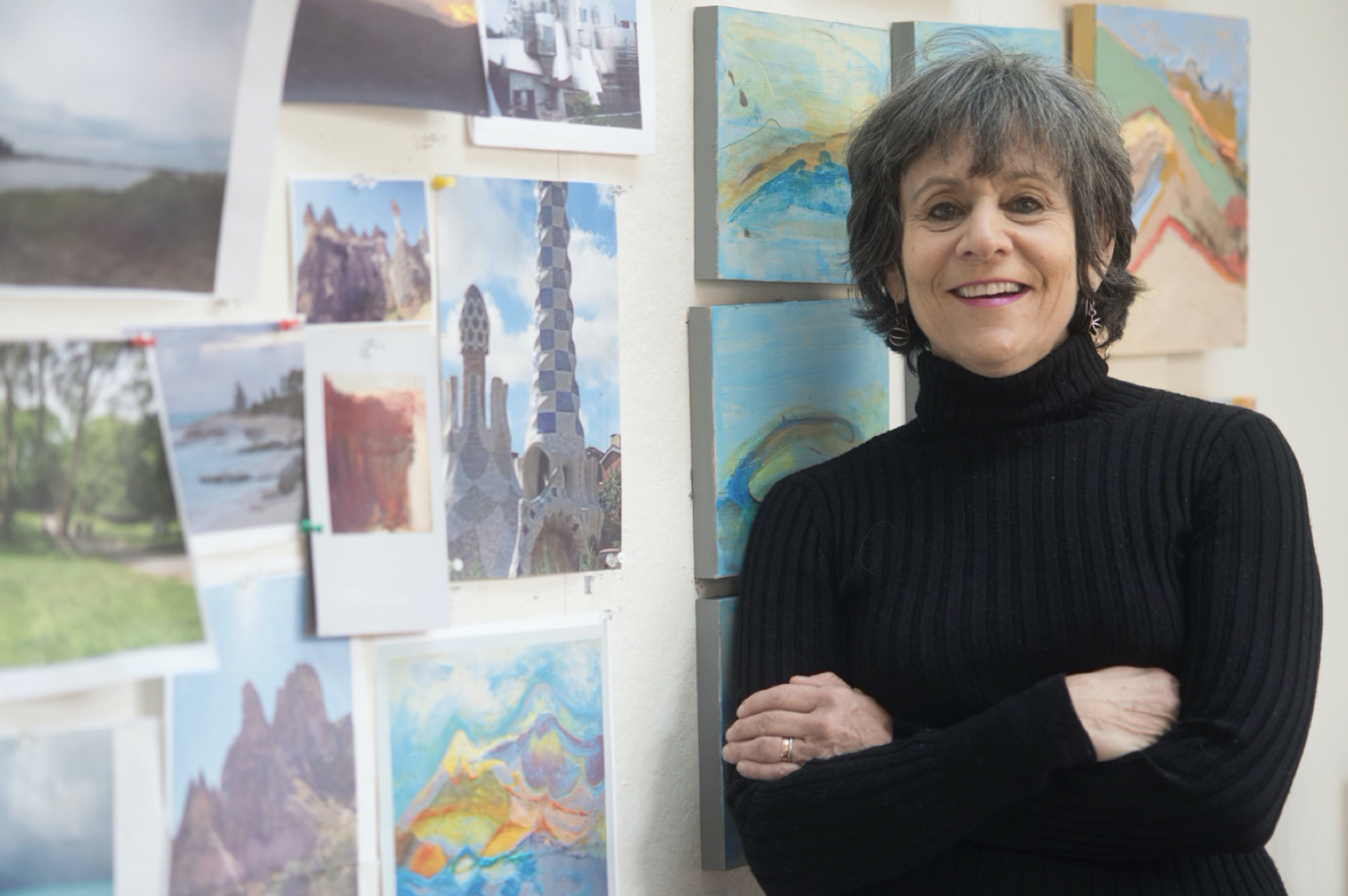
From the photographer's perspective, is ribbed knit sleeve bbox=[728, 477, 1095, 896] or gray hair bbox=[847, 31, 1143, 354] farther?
gray hair bbox=[847, 31, 1143, 354]

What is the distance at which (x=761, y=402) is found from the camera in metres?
1.39

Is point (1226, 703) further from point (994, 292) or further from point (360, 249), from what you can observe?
point (360, 249)

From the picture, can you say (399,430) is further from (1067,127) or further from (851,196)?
(1067,127)

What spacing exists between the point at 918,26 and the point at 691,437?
61 cm

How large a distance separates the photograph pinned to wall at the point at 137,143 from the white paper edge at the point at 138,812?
1.16 feet

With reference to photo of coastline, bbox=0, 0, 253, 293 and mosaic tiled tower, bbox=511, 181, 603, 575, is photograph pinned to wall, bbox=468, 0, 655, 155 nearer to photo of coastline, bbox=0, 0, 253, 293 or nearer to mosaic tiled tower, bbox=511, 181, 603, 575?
mosaic tiled tower, bbox=511, 181, 603, 575

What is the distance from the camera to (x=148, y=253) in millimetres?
970

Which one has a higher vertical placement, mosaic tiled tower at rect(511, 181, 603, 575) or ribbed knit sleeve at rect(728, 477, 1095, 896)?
mosaic tiled tower at rect(511, 181, 603, 575)

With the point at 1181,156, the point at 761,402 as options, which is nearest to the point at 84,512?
the point at 761,402

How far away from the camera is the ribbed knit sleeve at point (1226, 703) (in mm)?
1104

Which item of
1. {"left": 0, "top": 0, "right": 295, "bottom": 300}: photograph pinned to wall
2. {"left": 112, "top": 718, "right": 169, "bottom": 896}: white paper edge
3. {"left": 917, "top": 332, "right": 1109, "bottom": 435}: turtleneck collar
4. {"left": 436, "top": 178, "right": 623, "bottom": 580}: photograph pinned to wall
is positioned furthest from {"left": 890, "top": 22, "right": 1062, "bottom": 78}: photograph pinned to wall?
{"left": 112, "top": 718, "right": 169, "bottom": 896}: white paper edge

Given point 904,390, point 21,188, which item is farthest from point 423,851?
point 904,390

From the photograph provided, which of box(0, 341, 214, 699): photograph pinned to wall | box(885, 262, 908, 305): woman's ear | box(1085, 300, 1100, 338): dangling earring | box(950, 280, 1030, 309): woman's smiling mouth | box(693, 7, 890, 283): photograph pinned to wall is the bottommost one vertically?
box(0, 341, 214, 699): photograph pinned to wall

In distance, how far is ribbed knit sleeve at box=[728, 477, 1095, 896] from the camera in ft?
3.66
